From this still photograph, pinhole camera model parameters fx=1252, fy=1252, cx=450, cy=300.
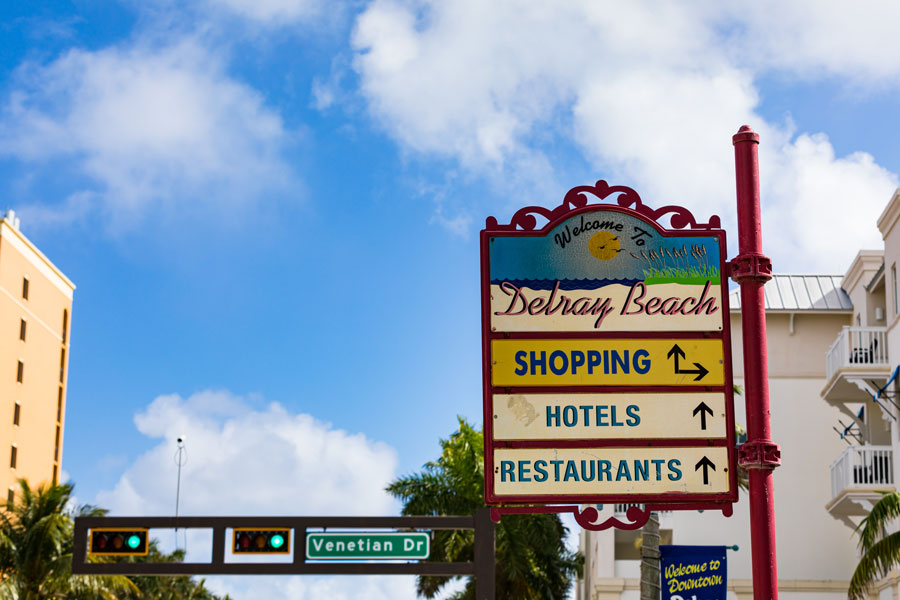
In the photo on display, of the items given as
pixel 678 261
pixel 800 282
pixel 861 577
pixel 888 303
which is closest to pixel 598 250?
pixel 678 261

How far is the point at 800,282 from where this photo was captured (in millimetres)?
51125

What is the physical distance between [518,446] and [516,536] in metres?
32.3

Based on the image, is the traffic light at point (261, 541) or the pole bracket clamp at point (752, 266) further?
the traffic light at point (261, 541)

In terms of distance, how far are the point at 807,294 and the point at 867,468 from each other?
1448 cm

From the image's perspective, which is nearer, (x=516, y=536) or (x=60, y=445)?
(x=516, y=536)

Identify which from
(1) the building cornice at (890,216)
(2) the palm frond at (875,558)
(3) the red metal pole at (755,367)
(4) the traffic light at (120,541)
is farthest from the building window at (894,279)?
(3) the red metal pole at (755,367)

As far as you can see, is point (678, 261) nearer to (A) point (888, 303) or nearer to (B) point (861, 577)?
(B) point (861, 577)

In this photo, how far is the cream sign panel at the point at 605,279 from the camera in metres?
6.94

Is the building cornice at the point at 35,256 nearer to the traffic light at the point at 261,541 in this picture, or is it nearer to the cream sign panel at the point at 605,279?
the traffic light at the point at 261,541

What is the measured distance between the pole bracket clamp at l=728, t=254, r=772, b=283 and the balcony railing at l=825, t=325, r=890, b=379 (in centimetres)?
3150

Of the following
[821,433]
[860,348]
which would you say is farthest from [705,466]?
[821,433]

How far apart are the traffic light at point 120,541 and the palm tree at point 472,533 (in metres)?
13.4

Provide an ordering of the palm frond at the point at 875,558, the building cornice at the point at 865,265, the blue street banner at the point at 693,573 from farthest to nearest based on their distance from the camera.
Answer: the building cornice at the point at 865,265 < the palm frond at the point at 875,558 < the blue street banner at the point at 693,573

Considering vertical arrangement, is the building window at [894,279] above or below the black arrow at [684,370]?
above
